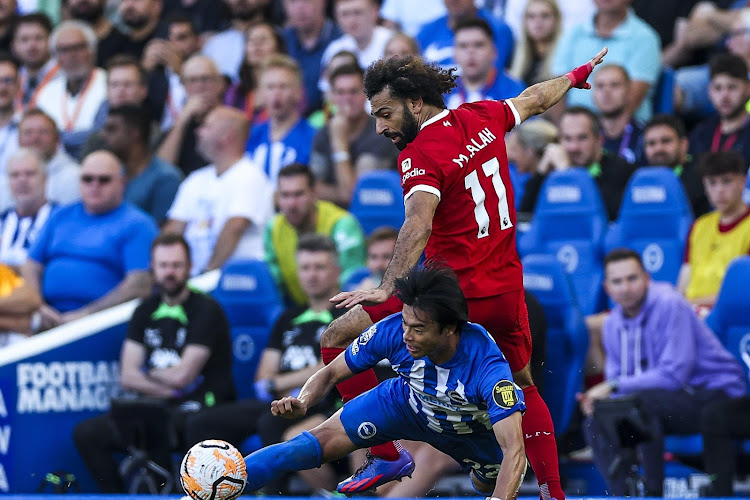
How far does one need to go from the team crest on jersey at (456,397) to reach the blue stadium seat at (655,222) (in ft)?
13.2

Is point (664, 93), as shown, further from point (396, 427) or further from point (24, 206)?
point (396, 427)

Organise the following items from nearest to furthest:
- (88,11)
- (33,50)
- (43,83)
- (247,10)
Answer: (247,10) → (43,83) → (33,50) → (88,11)

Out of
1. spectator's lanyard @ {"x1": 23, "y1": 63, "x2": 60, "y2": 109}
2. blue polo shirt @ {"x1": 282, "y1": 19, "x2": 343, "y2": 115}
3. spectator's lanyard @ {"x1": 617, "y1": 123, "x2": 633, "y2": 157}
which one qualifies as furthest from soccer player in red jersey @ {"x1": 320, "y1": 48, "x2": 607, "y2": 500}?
spectator's lanyard @ {"x1": 23, "y1": 63, "x2": 60, "y2": 109}

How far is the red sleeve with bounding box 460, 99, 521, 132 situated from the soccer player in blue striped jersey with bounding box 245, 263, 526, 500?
790mm

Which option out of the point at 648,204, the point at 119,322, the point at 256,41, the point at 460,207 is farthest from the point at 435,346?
the point at 256,41

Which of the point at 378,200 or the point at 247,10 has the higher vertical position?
the point at 247,10

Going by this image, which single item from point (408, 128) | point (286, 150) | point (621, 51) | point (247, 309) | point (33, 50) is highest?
point (33, 50)

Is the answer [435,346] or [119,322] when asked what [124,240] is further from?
[435,346]

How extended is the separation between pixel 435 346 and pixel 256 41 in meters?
7.05

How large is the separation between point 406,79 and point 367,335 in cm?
118

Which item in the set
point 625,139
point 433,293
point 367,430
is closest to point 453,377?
point 433,293

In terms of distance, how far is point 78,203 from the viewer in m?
11.6

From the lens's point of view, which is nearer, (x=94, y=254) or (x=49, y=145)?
(x=94, y=254)

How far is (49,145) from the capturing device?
12.8m
